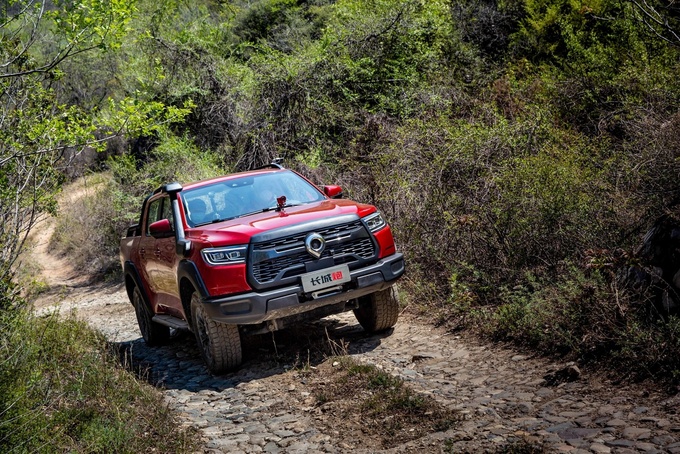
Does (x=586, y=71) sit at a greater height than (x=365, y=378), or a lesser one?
greater

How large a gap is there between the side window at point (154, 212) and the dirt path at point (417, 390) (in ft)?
5.70

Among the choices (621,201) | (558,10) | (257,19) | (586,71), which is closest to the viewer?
(621,201)

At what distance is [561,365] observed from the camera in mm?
6156

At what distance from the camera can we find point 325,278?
713cm

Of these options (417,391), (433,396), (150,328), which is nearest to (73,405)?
(417,391)

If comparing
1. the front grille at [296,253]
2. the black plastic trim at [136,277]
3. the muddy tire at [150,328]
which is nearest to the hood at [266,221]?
the front grille at [296,253]

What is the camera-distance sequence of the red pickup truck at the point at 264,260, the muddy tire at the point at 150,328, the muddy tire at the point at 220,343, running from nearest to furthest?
the red pickup truck at the point at 264,260
the muddy tire at the point at 220,343
the muddy tire at the point at 150,328

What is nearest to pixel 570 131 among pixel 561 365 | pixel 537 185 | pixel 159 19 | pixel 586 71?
pixel 586 71

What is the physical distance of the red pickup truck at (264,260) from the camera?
22.9ft

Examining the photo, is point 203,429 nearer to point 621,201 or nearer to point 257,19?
point 621,201

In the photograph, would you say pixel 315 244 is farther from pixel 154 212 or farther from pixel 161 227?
pixel 154 212

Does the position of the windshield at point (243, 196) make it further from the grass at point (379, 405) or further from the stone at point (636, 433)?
the stone at point (636, 433)

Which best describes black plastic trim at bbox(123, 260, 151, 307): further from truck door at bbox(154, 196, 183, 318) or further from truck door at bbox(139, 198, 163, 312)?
truck door at bbox(154, 196, 183, 318)

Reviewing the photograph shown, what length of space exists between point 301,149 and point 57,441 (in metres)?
11.2
